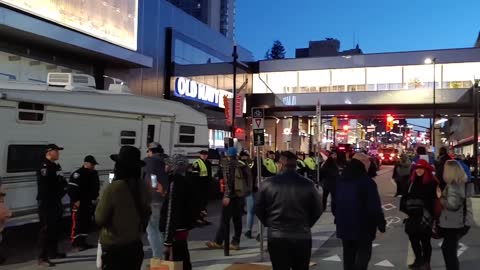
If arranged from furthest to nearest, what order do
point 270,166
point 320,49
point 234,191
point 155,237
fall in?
point 320,49 → point 270,166 → point 234,191 → point 155,237

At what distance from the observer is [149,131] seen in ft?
44.2

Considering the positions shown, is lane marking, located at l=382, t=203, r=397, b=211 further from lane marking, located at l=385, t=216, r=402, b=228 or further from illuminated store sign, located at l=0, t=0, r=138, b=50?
illuminated store sign, located at l=0, t=0, r=138, b=50

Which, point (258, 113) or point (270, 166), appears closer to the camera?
point (258, 113)

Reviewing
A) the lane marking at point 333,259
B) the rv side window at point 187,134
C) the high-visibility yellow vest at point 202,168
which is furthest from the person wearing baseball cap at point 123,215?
the rv side window at point 187,134

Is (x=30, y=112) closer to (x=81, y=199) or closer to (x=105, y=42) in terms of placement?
(x=81, y=199)

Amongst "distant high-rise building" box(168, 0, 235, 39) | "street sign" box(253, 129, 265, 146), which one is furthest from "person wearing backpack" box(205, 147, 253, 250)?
"distant high-rise building" box(168, 0, 235, 39)

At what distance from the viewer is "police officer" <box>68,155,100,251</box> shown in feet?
32.7

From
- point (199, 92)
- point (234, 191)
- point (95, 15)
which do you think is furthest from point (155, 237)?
point (199, 92)

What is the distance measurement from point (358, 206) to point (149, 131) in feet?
27.4

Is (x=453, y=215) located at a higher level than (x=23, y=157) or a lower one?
lower

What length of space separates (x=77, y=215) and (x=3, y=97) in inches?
93.8

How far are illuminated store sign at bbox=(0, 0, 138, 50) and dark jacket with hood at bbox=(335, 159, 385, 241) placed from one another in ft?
50.4

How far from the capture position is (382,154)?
61.7 meters

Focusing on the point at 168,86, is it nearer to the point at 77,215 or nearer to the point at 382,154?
the point at 77,215
